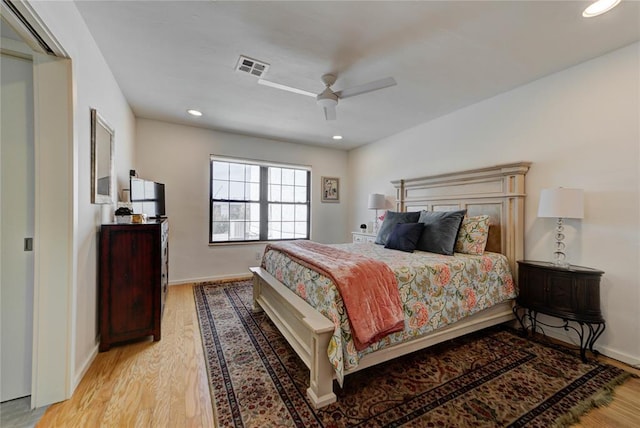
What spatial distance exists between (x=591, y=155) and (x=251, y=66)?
3169mm

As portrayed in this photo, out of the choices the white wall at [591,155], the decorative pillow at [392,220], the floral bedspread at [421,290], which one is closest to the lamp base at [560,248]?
the white wall at [591,155]

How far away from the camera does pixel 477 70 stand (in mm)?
2443

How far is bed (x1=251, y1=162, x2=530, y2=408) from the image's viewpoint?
1.59 meters

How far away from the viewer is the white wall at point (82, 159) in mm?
1579

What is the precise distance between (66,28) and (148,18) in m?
0.48

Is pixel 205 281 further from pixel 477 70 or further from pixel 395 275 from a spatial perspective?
pixel 477 70

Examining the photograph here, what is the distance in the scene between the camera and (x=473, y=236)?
2703mm

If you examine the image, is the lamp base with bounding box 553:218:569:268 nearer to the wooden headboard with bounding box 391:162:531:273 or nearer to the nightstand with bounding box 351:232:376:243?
the wooden headboard with bounding box 391:162:531:273

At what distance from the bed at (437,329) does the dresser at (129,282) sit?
100 centimetres

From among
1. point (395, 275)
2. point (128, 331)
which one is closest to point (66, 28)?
A: point (128, 331)

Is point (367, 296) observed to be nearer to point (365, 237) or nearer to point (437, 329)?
point (437, 329)

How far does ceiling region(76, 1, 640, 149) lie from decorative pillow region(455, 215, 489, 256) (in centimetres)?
146

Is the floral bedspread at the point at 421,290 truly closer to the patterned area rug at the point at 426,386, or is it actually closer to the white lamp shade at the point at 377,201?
the patterned area rug at the point at 426,386

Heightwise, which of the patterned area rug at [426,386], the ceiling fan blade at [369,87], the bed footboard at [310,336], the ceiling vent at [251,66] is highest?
the ceiling vent at [251,66]
